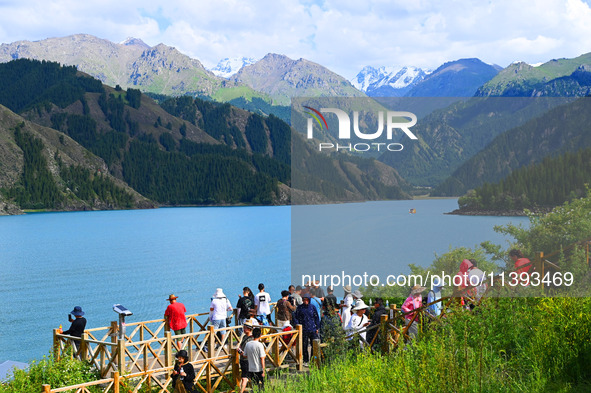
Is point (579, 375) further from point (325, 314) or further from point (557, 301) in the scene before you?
point (325, 314)

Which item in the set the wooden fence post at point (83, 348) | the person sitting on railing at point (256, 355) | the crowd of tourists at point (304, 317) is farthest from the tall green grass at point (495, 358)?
the wooden fence post at point (83, 348)

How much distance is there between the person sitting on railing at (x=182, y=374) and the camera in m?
11.9

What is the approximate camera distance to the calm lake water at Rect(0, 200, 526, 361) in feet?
70.5

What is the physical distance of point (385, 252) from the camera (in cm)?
2248

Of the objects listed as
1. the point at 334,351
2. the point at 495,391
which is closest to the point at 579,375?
the point at 495,391

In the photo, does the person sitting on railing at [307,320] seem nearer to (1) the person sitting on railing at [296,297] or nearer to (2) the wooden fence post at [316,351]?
(2) the wooden fence post at [316,351]

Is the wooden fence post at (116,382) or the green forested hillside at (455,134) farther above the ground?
the green forested hillside at (455,134)

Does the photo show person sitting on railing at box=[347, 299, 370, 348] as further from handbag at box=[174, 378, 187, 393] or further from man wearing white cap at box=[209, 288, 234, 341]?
handbag at box=[174, 378, 187, 393]

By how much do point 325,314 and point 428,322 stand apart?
328cm

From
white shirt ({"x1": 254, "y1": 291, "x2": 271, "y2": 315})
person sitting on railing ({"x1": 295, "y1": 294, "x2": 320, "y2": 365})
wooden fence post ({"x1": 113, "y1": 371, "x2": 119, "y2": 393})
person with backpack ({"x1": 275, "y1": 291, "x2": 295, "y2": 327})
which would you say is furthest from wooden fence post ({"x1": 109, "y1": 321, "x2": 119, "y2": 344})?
person sitting on railing ({"x1": 295, "y1": 294, "x2": 320, "y2": 365})

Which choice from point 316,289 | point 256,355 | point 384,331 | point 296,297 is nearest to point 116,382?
point 256,355

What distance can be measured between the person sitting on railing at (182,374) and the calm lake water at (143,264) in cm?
417

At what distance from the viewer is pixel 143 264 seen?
245 feet

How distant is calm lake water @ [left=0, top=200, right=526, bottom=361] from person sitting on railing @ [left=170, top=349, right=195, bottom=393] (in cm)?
417
